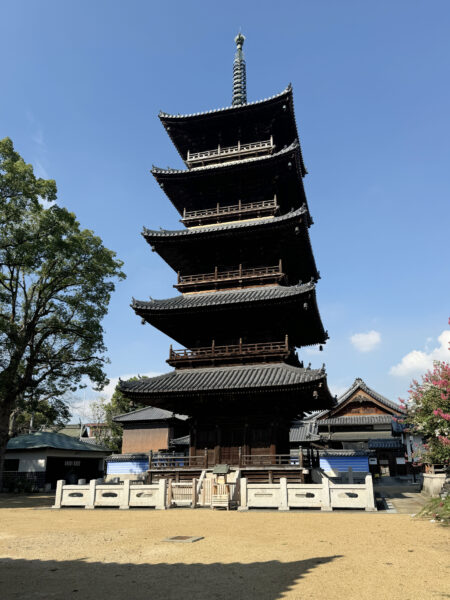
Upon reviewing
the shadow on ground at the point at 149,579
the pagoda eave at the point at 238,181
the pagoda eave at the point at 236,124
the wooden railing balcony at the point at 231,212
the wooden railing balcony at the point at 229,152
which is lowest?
the shadow on ground at the point at 149,579

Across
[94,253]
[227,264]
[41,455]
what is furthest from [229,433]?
[41,455]

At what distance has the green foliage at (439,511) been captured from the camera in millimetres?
12820

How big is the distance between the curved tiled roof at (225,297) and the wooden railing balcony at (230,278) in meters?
0.43

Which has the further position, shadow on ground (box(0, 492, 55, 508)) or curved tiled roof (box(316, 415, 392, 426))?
curved tiled roof (box(316, 415, 392, 426))

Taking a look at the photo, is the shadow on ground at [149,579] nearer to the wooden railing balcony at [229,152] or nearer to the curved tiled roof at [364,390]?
the wooden railing balcony at [229,152]

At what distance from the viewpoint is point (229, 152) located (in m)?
25.9

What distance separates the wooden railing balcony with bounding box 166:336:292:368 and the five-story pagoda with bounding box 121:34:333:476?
53mm

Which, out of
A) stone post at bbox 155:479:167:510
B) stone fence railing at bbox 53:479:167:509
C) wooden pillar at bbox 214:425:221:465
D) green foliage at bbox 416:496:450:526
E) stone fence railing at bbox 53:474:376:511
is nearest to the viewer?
green foliage at bbox 416:496:450:526

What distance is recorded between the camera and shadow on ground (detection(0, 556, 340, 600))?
6.55 meters

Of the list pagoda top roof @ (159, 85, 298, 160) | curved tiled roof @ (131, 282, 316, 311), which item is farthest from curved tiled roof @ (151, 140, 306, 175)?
curved tiled roof @ (131, 282, 316, 311)

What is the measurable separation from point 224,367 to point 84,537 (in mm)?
11368

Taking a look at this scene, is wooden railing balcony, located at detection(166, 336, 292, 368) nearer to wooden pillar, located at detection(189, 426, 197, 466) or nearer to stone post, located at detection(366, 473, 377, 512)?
wooden pillar, located at detection(189, 426, 197, 466)

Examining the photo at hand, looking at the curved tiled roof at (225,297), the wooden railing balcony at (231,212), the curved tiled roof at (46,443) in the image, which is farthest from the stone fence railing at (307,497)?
the curved tiled roof at (46,443)

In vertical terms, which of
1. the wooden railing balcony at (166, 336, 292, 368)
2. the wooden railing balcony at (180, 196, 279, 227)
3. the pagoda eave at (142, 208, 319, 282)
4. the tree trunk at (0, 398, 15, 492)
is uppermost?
the wooden railing balcony at (180, 196, 279, 227)
